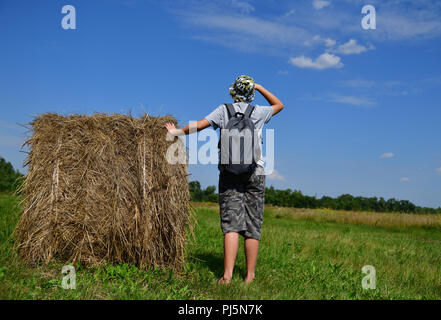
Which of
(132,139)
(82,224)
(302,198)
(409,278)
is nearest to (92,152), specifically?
(132,139)

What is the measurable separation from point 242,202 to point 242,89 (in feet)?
4.62

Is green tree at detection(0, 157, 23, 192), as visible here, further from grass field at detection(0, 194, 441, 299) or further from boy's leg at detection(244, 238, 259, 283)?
boy's leg at detection(244, 238, 259, 283)

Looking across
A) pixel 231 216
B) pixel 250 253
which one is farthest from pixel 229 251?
pixel 231 216

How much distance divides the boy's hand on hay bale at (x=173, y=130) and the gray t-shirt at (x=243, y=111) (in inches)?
21.9

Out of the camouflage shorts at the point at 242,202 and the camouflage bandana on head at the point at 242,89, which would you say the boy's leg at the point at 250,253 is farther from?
the camouflage bandana on head at the point at 242,89

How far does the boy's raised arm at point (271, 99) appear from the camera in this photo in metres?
4.91

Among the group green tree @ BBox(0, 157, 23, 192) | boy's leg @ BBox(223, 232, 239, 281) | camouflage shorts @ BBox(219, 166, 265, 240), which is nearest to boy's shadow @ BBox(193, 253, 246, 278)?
boy's leg @ BBox(223, 232, 239, 281)

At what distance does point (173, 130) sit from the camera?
200 inches

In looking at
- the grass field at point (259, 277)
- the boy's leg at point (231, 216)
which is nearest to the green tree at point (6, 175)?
the grass field at point (259, 277)

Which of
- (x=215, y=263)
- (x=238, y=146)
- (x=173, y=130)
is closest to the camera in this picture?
(x=238, y=146)

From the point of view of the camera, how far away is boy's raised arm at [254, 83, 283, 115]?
491cm

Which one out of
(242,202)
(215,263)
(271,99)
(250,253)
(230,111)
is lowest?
(215,263)

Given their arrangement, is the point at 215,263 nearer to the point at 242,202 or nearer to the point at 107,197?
the point at 242,202
